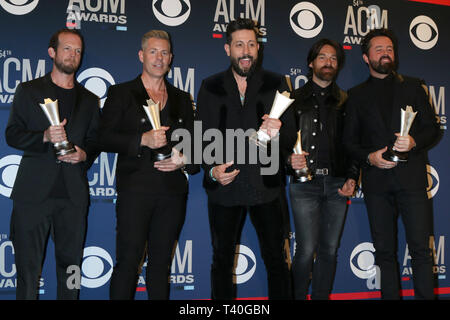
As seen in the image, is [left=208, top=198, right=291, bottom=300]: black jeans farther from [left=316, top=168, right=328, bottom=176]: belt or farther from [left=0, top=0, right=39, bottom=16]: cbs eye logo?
[left=0, top=0, right=39, bottom=16]: cbs eye logo

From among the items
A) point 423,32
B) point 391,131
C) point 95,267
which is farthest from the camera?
point 423,32

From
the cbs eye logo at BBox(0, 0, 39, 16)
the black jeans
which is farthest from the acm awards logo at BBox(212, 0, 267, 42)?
the black jeans

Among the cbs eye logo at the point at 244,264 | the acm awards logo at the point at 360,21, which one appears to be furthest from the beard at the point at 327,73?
the cbs eye logo at the point at 244,264

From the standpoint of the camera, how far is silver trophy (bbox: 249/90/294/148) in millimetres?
2908

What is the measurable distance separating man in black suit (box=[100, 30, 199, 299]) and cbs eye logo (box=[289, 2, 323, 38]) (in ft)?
6.26

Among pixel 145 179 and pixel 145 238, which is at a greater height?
pixel 145 179

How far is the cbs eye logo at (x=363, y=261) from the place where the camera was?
4.61m

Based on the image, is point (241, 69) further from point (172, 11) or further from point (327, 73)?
point (172, 11)

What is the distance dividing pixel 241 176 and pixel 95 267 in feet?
6.38

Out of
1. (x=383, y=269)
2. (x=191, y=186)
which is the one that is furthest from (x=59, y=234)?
(x=383, y=269)

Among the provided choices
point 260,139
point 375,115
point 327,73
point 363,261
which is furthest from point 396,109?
point 363,261

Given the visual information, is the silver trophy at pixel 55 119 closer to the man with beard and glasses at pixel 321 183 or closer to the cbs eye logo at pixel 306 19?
the man with beard and glasses at pixel 321 183

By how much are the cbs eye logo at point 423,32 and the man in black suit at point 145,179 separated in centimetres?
324

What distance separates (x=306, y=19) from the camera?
4625 millimetres
